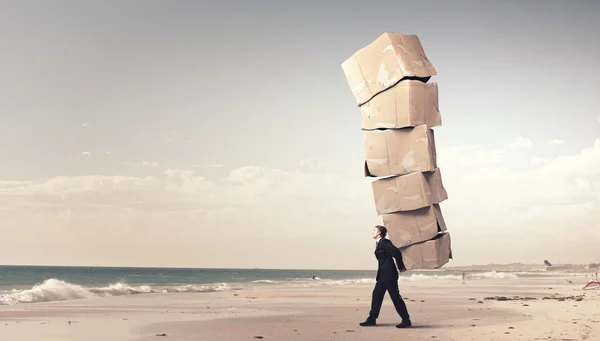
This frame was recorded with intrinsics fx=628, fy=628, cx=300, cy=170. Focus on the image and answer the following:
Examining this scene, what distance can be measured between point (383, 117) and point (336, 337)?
3492 mm

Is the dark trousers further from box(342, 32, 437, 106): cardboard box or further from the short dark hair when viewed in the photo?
box(342, 32, 437, 106): cardboard box

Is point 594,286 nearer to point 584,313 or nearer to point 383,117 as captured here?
point 584,313

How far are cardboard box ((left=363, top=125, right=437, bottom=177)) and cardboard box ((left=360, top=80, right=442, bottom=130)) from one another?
0.43 ft

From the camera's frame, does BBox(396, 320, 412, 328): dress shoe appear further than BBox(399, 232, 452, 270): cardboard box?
Yes

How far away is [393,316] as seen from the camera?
12.2 m

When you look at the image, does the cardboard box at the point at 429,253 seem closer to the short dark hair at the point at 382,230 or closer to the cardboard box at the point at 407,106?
the short dark hair at the point at 382,230

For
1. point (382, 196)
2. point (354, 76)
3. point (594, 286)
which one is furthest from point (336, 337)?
point (594, 286)

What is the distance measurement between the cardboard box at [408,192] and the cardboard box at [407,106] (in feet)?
2.71

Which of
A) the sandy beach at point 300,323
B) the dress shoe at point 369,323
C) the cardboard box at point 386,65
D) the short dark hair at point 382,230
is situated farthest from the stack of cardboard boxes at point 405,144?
the sandy beach at point 300,323

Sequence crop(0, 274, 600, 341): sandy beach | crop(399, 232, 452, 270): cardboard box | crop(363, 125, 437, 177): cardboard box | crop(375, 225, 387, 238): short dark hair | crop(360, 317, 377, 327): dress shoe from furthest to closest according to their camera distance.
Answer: crop(360, 317, 377, 327): dress shoe → crop(375, 225, 387, 238): short dark hair → crop(399, 232, 452, 270): cardboard box → crop(363, 125, 437, 177): cardboard box → crop(0, 274, 600, 341): sandy beach

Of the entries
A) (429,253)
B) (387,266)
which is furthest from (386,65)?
(387,266)

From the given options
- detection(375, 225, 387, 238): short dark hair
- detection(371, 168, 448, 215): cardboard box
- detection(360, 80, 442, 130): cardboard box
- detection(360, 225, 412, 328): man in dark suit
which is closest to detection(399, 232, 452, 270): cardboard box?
detection(360, 225, 412, 328): man in dark suit

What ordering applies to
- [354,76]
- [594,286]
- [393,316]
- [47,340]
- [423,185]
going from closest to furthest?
[47,340]
[423,185]
[354,76]
[393,316]
[594,286]

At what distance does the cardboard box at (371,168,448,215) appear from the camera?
976 cm
